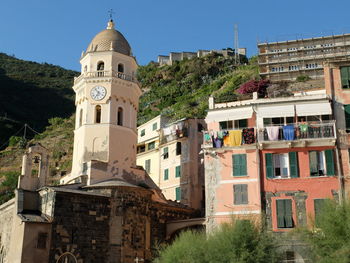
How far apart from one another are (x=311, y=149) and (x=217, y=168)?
6.26m

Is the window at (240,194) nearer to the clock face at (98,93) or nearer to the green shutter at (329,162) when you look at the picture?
the green shutter at (329,162)

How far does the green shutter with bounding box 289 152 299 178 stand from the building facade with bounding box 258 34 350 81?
4718 cm

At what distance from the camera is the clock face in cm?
4062

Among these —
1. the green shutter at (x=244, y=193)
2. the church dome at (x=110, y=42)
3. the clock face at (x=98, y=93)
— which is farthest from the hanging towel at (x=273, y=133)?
the church dome at (x=110, y=42)

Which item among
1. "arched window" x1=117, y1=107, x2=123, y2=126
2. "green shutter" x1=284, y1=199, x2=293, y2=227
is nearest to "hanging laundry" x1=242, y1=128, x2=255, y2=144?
"green shutter" x1=284, y1=199, x2=293, y2=227

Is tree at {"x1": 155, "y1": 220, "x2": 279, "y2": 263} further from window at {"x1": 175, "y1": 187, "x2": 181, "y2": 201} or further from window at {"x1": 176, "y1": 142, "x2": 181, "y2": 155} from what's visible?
window at {"x1": 176, "y1": 142, "x2": 181, "y2": 155}

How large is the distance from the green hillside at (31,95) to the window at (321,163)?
71.6 metres

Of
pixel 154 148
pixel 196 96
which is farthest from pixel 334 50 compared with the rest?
pixel 154 148

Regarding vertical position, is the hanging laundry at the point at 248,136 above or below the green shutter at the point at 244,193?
above

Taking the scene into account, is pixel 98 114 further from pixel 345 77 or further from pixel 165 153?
pixel 345 77

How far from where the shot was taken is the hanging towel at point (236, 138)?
33.5m

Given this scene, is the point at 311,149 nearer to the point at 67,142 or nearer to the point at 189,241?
the point at 189,241

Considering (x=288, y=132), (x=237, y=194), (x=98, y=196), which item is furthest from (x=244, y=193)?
(x=98, y=196)

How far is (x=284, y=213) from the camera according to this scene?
31.2m
